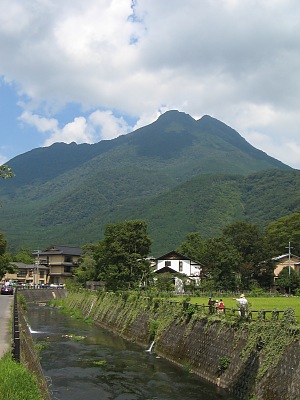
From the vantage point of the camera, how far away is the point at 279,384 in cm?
1501

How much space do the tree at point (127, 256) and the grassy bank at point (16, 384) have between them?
4534cm

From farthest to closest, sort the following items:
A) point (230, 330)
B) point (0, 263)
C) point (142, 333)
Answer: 1. point (0, 263)
2. point (142, 333)
3. point (230, 330)

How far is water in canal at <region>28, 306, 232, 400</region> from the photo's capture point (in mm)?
18141

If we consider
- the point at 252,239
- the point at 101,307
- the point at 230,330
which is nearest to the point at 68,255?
the point at 252,239

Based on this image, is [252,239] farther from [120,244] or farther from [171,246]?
[171,246]

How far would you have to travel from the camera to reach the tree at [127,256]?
56312mm

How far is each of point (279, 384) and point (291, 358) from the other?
3.10 feet

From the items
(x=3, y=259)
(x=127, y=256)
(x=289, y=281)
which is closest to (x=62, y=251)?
(x=3, y=259)

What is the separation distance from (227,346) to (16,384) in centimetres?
1221

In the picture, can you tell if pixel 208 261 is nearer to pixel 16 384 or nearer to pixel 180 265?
pixel 180 265

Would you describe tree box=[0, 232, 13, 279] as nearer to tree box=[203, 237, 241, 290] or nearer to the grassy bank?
tree box=[203, 237, 241, 290]

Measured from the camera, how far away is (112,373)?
21766 millimetres

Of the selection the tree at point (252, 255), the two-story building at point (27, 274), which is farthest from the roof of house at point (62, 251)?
the tree at point (252, 255)

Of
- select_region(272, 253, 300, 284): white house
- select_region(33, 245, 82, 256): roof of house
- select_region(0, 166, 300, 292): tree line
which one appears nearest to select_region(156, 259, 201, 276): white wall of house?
select_region(0, 166, 300, 292): tree line
